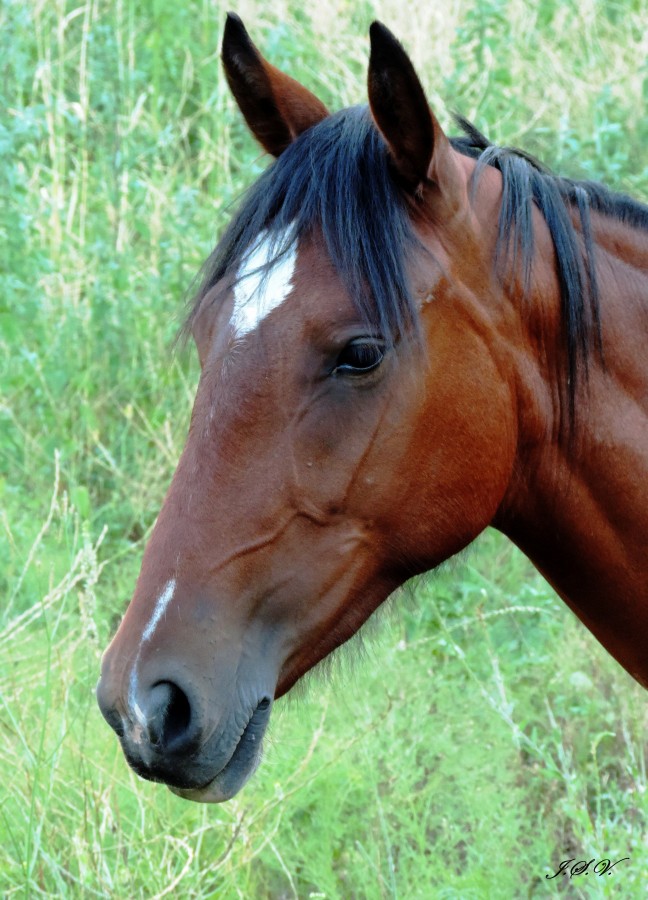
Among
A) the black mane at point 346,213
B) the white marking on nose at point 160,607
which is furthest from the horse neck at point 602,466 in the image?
the white marking on nose at point 160,607

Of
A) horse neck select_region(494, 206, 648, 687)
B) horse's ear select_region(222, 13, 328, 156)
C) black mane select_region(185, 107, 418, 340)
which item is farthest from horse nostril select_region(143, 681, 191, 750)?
horse's ear select_region(222, 13, 328, 156)

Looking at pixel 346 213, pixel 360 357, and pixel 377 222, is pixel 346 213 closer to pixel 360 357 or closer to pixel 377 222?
pixel 377 222

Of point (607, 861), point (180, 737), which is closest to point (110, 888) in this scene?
point (180, 737)

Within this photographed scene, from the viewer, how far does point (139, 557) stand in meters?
4.13

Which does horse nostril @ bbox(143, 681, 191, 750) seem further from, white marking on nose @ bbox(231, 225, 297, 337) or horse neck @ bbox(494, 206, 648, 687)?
horse neck @ bbox(494, 206, 648, 687)

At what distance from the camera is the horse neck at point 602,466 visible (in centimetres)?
199

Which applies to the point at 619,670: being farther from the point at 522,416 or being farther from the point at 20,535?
the point at 20,535

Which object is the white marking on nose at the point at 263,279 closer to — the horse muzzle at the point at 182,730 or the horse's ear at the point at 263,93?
the horse's ear at the point at 263,93

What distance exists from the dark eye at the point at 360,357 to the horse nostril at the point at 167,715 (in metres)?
0.63

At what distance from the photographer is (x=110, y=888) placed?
93.4 inches

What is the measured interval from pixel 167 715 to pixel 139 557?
259 cm

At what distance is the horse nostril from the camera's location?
1.57 metres

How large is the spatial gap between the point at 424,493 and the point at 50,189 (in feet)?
14.9

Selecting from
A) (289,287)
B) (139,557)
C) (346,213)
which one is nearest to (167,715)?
(289,287)
